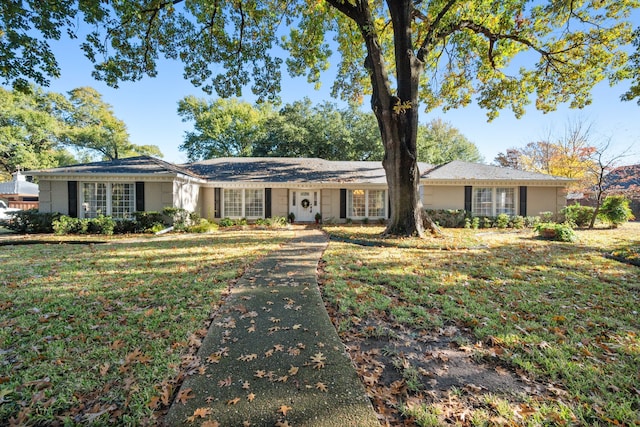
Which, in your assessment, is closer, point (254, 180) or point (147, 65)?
point (147, 65)

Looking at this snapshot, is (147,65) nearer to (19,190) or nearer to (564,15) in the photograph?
(564,15)

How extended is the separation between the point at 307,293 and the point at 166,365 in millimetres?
2583

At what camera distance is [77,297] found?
15.9 feet

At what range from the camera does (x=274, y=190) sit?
57.1 feet

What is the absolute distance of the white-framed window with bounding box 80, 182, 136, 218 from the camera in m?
13.7

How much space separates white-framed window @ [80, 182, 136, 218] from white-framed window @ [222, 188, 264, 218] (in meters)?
5.05

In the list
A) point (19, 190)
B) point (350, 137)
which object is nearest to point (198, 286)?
point (350, 137)

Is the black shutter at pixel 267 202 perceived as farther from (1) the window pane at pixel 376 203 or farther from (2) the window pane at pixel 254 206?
(1) the window pane at pixel 376 203

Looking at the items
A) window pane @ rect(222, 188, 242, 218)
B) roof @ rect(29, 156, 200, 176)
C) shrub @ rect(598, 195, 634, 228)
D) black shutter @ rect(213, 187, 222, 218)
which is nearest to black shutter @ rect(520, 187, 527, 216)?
shrub @ rect(598, 195, 634, 228)

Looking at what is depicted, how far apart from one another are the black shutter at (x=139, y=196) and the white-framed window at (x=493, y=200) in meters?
18.7

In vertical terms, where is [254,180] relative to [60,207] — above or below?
above

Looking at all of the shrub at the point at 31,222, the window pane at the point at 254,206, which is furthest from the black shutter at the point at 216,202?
the shrub at the point at 31,222

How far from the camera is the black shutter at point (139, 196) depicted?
45.1 ft

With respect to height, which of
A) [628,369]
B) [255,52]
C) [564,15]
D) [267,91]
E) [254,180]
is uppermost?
[564,15]
